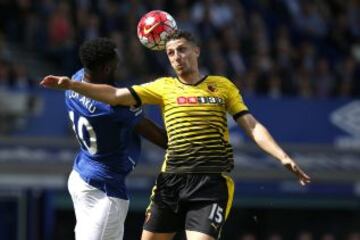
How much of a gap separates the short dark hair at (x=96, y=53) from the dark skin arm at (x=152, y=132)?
647 mm

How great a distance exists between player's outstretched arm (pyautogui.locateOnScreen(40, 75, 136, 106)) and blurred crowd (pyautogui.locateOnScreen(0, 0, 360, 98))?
941 centimetres

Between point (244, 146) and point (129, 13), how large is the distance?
3.14 metres

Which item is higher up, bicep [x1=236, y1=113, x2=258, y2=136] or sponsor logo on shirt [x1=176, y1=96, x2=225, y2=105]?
sponsor logo on shirt [x1=176, y1=96, x2=225, y2=105]

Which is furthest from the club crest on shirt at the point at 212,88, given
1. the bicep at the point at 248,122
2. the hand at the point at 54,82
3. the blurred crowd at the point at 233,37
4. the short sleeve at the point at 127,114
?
the blurred crowd at the point at 233,37

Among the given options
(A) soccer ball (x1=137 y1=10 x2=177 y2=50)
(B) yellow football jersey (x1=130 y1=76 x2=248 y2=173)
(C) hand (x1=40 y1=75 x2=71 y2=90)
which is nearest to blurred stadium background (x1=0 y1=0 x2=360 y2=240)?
(A) soccer ball (x1=137 y1=10 x2=177 y2=50)

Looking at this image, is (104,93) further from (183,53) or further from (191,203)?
(191,203)

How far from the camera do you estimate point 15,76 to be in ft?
61.0

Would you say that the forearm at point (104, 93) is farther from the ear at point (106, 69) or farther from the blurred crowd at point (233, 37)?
the blurred crowd at point (233, 37)

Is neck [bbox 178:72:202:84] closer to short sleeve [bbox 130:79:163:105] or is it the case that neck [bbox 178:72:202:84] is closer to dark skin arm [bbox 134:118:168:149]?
short sleeve [bbox 130:79:163:105]

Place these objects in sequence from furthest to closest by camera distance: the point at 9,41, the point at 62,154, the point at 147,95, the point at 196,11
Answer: the point at 196,11 < the point at 9,41 < the point at 62,154 < the point at 147,95

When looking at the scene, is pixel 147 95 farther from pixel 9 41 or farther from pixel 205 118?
pixel 9 41

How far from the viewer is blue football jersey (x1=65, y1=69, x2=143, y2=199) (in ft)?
31.7

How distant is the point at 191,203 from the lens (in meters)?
9.59

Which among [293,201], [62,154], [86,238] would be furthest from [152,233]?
[293,201]
